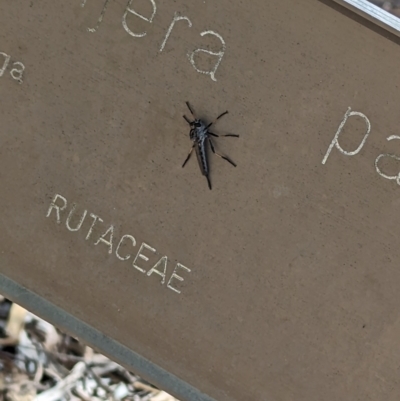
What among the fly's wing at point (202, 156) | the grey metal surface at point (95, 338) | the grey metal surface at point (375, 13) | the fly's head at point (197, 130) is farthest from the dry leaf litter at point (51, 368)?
the grey metal surface at point (375, 13)

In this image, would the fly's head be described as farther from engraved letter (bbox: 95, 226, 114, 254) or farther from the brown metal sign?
engraved letter (bbox: 95, 226, 114, 254)

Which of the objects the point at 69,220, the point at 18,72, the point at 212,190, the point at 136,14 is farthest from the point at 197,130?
the point at 18,72

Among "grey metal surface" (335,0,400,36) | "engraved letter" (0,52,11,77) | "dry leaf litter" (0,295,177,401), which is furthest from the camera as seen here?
"dry leaf litter" (0,295,177,401)

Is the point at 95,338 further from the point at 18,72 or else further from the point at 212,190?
the point at 18,72

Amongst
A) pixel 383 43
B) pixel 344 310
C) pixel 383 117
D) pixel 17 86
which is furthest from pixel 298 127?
pixel 17 86

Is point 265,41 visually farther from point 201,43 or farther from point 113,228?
point 113,228

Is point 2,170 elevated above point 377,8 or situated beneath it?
situated beneath

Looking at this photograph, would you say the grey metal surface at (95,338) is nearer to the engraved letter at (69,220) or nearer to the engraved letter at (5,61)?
the engraved letter at (69,220)

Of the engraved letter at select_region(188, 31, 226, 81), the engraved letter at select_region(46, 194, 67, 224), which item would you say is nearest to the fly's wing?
the engraved letter at select_region(188, 31, 226, 81)
